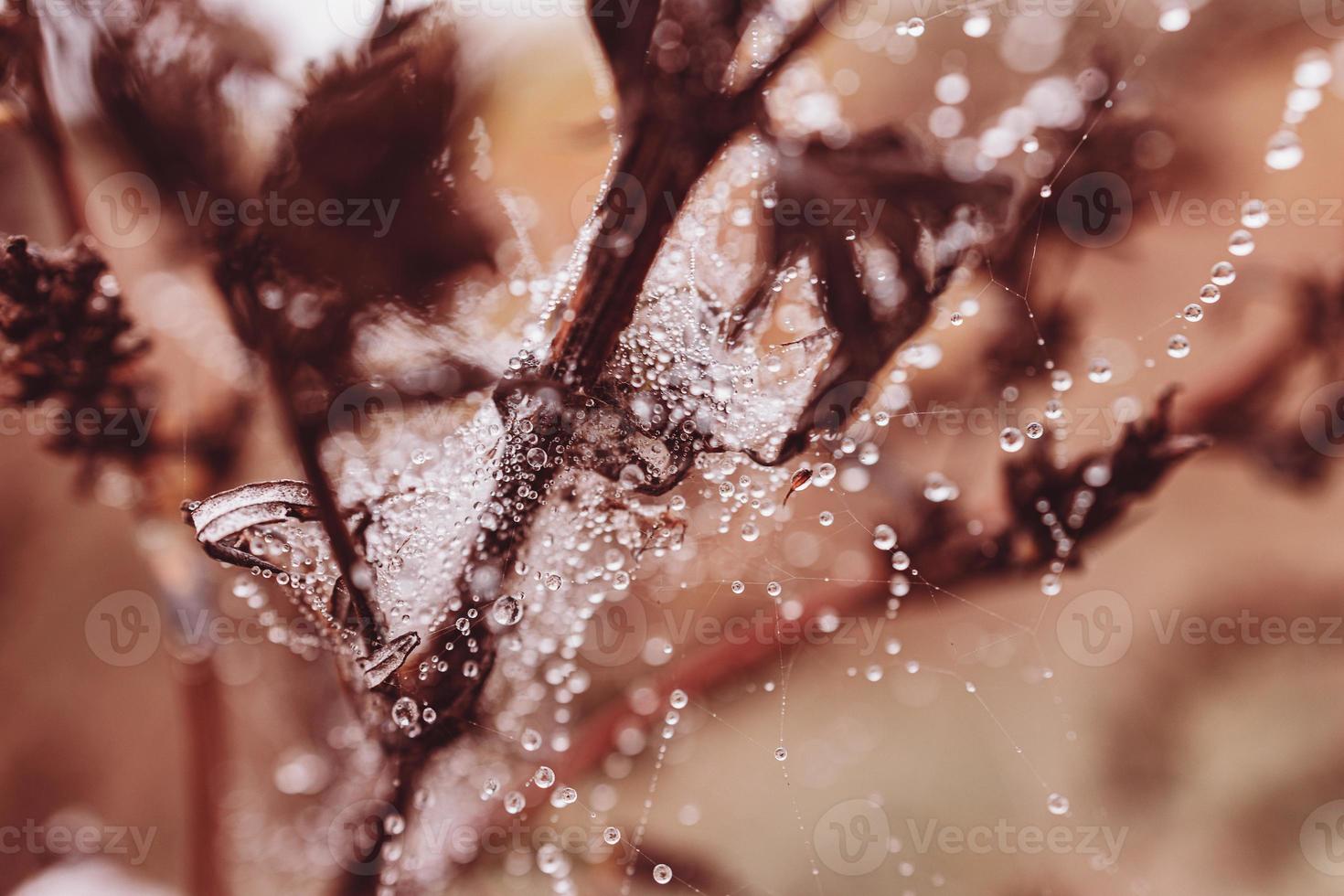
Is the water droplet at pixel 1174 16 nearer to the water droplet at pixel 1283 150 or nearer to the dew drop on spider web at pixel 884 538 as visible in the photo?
the water droplet at pixel 1283 150

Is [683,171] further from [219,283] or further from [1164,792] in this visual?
[1164,792]

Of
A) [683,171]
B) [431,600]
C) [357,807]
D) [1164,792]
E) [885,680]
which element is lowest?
[1164,792]

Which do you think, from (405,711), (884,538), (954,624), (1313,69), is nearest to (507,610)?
(405,711)

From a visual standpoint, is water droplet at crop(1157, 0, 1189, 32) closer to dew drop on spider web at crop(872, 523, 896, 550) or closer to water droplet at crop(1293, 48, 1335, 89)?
water droplet at crop(1293, 48, 1335, 89)

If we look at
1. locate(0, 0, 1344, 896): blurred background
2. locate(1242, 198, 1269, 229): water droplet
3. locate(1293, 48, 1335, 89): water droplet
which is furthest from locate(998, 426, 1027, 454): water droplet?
locate(1293, 48, 1335, 89): water droplet

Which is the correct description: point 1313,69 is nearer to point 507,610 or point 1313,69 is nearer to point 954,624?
point 954,624

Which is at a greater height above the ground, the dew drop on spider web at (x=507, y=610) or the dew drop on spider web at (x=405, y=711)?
the dew drop on spider web at (x=507, y=610)

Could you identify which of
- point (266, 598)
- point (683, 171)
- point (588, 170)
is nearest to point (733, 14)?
point (683, 171)

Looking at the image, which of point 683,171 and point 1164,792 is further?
point 1164,792

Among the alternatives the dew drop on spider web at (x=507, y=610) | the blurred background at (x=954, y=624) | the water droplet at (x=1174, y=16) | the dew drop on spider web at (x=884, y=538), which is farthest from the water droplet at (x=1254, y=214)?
the dew drop on spider web at (x=507, y=610)
